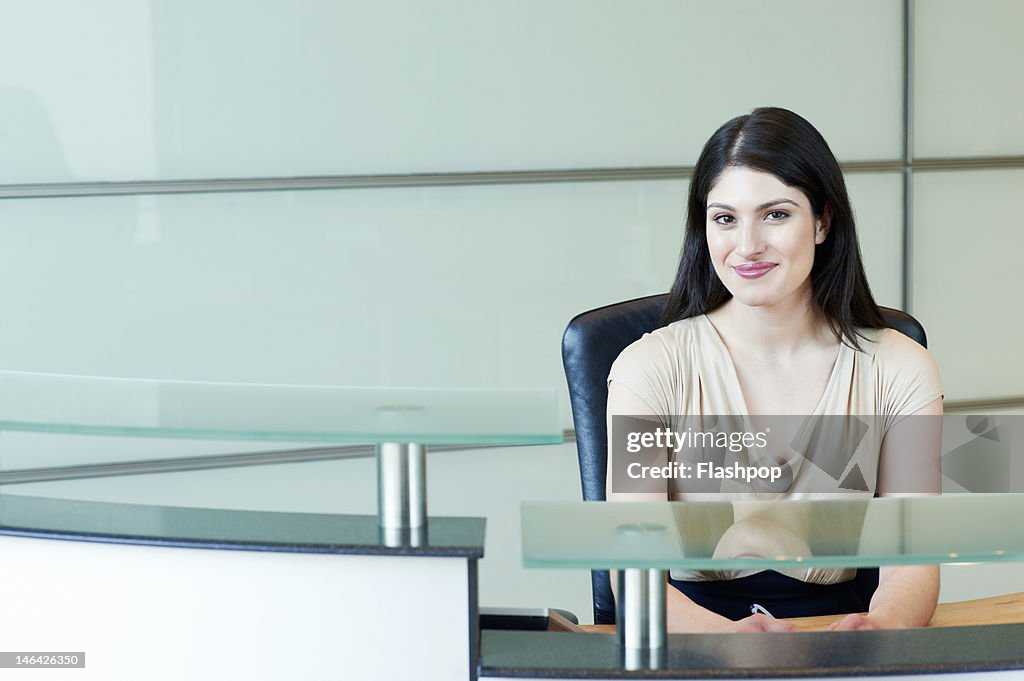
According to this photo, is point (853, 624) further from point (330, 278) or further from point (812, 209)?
point (330, 278)

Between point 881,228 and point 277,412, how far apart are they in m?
2.65

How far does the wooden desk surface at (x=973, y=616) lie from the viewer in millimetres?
1549

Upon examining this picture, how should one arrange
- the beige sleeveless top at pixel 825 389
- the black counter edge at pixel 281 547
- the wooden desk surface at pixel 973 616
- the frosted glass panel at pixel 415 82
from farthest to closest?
the frosted glass panel at pixel 415 82 → the beige sleeveless top at pixel 825 389 → the wooden desk surface at pixel 973 616 → the black counter edge at pixel 281 547

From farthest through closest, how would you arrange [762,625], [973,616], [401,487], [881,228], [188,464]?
[881,228], [188,464], [973,616], [762,625], [401,487]

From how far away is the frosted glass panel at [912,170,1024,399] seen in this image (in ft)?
11.8

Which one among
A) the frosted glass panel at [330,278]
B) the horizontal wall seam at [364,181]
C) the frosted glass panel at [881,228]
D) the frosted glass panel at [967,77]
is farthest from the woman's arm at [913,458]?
the frosted glass panel at [967,77]

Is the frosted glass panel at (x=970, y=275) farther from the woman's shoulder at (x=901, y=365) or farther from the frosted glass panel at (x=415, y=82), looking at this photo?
the woman's shoulder at (x=901, y=365)

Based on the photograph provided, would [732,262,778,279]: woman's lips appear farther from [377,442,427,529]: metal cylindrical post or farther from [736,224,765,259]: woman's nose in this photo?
[377,442,427,529]: metal cylindrical post

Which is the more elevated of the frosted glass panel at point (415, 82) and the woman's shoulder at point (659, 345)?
the frosted glass panel at point (415, 82)

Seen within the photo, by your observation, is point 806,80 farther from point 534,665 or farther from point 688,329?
point 534,665

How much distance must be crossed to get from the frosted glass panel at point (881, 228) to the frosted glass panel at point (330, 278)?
561 millimetres

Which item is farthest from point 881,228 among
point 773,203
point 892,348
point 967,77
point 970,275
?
point 773,203

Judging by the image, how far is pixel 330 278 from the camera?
3.17m

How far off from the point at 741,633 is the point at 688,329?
971 millimetres
